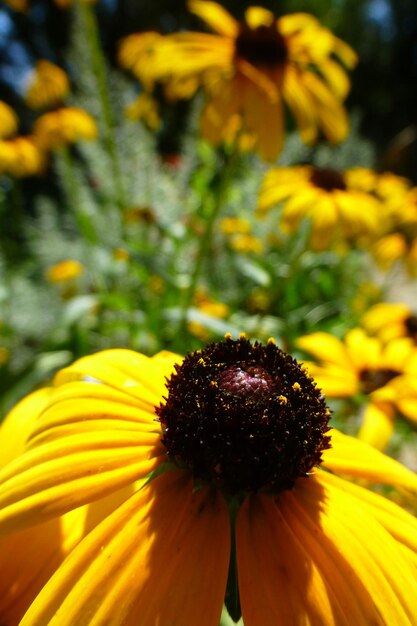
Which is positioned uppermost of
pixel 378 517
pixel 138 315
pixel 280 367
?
pixel 138 315

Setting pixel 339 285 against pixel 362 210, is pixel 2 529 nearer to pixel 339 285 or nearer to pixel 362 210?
pixel 362 210

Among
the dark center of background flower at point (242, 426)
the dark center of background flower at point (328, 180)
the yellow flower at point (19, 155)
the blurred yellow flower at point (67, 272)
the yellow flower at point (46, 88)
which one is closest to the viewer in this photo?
the dark center of background flower at point (242, 426)

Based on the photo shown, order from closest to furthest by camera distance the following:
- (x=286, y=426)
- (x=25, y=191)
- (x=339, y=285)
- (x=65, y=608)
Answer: (x=65, y=608)
(x=286, y=426)
(x=339, y=285)
(x=25, y=191)

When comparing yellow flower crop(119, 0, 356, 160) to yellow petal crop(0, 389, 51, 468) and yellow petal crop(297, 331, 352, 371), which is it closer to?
yellow petal crop(297, 331, 352, 371)

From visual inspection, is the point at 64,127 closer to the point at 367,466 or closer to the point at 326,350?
the point at 326,350

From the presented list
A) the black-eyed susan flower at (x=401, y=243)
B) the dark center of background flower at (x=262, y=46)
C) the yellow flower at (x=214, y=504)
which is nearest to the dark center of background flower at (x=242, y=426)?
the yellow flower at (x=214, y=504)

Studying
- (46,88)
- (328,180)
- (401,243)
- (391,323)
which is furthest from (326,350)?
(46,88)

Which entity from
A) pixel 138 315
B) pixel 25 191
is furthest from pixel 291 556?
pixel 25 191

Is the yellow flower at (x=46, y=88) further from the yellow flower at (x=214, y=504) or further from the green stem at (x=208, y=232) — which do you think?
the yellow flower at (x=214, y=504)
